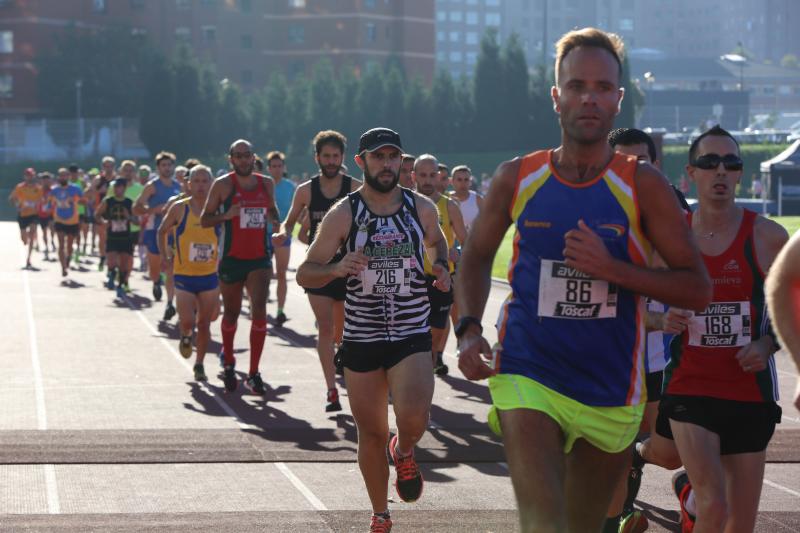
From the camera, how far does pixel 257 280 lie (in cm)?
1280

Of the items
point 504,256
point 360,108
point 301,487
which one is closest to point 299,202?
point 301,487

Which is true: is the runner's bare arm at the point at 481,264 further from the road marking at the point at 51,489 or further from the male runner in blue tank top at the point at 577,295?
the road marking at the point at 51,489

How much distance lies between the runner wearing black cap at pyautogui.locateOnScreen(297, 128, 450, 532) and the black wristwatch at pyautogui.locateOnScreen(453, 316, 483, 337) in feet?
7.90

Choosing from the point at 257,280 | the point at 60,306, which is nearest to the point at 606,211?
the point at 257,280

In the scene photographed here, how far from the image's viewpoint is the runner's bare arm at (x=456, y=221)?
44.1 ft

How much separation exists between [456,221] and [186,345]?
3140 mm

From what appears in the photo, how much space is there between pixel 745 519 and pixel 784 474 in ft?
12.4

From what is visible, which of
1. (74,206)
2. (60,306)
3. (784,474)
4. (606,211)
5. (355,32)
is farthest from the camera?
(355,32)

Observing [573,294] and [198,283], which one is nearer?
[573,294]

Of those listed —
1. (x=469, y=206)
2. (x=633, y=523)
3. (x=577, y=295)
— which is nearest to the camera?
(x=577, y=295)

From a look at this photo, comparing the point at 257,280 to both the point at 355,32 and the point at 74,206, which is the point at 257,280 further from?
the point at 355,32

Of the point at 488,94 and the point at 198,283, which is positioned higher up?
the point at 198,283

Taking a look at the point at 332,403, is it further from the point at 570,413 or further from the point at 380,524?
the point at 570,413

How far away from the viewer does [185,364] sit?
1552cm
